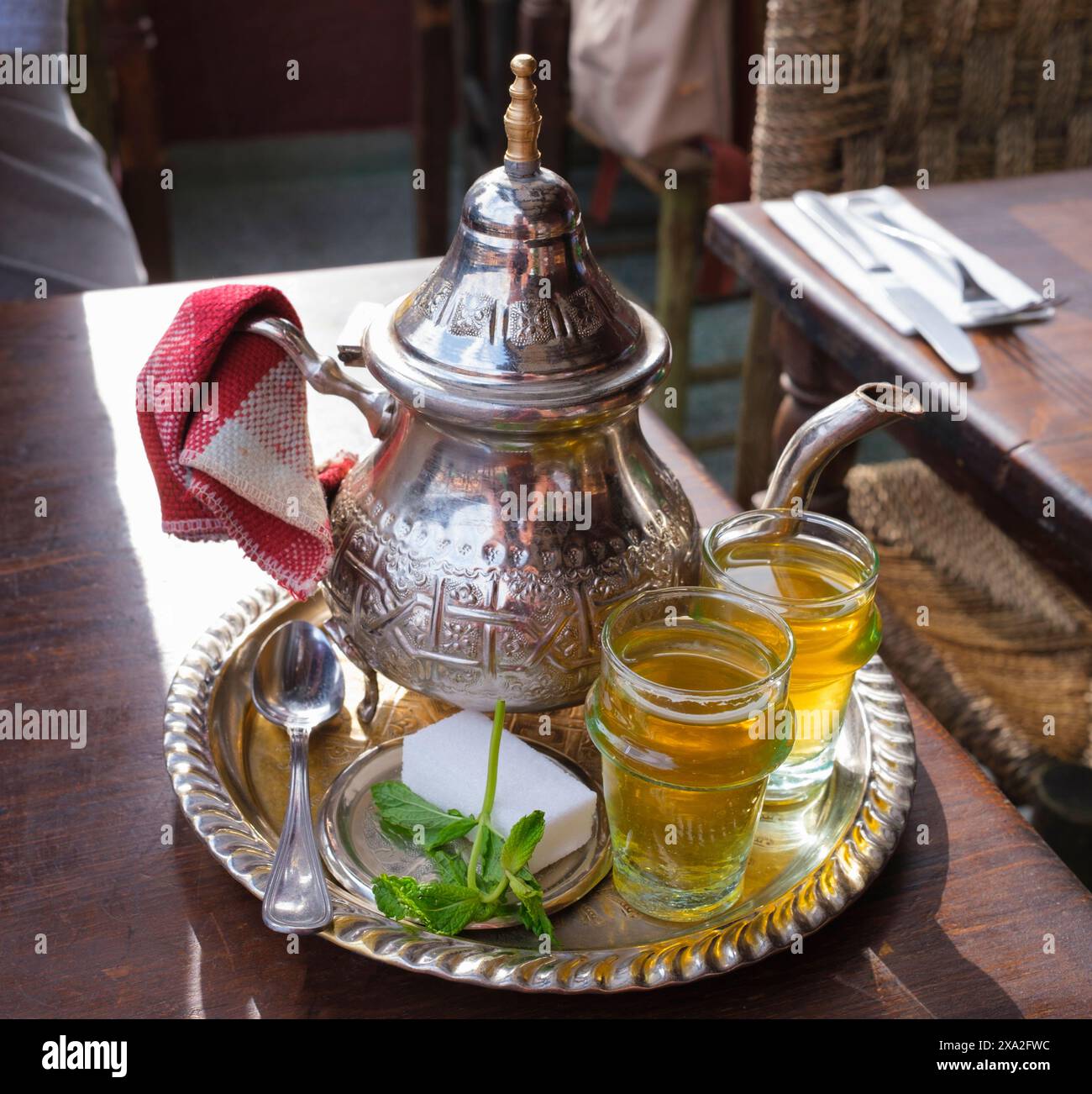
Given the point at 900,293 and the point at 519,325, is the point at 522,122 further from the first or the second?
the point at 900,293

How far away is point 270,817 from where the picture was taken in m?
0.59

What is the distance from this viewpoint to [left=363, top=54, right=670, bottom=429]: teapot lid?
0.54m

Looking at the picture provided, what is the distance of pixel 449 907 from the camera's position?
1.67ft

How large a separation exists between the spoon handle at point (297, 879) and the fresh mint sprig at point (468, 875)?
3 cm

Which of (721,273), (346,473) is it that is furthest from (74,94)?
(346,473)

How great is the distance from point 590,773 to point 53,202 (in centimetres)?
115

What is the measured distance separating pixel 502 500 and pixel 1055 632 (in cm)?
79

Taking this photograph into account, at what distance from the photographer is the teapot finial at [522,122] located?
52 cm

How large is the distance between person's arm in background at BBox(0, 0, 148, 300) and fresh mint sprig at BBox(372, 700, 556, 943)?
1.07m

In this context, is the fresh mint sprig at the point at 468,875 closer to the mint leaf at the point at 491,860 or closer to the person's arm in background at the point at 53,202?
the mint leaf at the point at 491,860

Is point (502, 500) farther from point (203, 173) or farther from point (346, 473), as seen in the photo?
point (203, 173)
